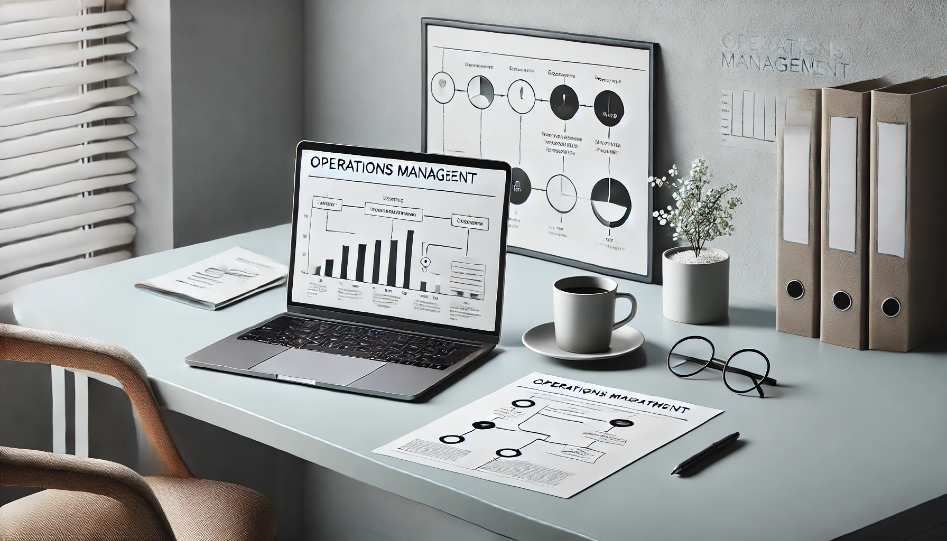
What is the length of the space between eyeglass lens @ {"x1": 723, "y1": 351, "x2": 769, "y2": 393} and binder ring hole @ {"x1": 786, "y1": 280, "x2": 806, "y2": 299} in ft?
0.39

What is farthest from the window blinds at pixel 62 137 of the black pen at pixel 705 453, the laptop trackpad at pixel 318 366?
the black pen at pixel 705 453

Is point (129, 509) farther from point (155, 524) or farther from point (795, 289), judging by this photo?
point (795, 289)

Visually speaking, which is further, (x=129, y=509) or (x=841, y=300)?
(x=841, y=300)

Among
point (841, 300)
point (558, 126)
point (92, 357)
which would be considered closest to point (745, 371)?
point (841, 300)

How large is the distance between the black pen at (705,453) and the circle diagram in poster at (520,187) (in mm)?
845

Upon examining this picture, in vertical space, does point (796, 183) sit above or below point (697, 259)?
above

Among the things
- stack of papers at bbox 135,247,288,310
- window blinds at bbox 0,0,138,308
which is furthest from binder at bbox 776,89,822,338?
window blinds at bbox 0,0,138,308

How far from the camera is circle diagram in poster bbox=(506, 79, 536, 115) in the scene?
190cm

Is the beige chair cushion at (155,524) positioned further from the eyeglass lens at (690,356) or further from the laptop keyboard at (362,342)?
the eyeglass lens at (690,356)

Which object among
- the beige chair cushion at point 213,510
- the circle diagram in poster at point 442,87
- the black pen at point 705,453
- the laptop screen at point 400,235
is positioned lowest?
the beige chair cushion at point 213,510

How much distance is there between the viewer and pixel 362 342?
1.53m

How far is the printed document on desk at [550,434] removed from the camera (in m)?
1.13

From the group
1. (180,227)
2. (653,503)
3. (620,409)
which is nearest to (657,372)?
(620,409)

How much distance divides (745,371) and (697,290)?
0.83 feet
